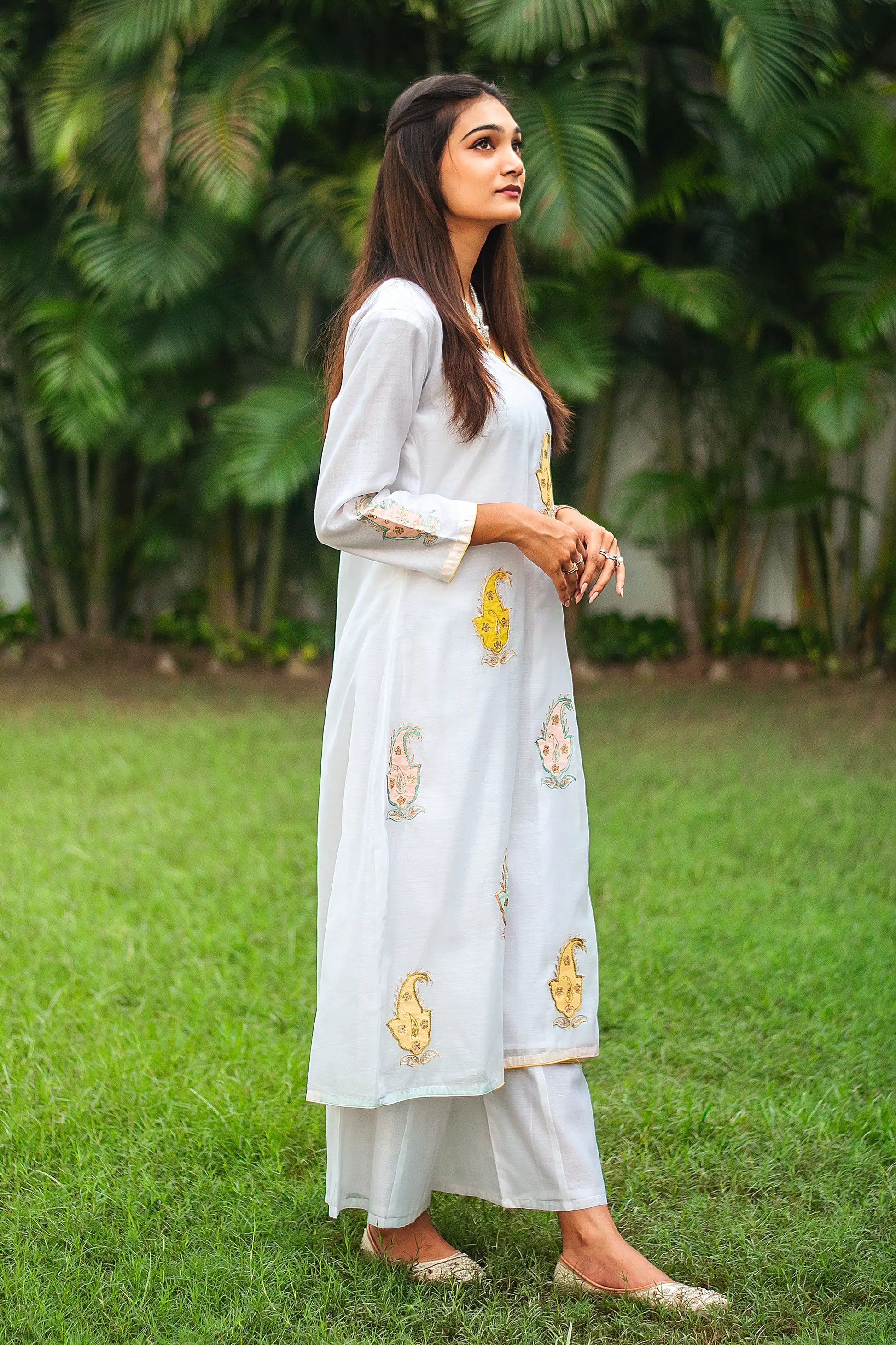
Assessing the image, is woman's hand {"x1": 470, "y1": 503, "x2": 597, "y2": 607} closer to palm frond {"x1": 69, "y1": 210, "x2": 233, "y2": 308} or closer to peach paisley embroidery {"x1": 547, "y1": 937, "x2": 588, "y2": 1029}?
peach paisley embroidery {"x1": 547, "y1": 937, "x2": 588, "y2": 1029}

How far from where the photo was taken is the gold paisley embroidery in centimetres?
197

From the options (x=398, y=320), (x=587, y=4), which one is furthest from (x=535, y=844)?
(x=587, y=4)

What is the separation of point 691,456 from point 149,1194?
5.95 m

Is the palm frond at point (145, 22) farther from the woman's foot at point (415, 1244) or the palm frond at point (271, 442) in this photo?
the woman's foot at point (415, 1244)

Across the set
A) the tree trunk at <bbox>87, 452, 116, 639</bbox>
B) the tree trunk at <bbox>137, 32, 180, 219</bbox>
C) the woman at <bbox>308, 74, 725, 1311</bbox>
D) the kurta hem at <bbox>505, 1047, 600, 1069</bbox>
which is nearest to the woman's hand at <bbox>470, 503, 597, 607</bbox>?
the woman at <bbox>308, 74, 725, 1311</bbox>

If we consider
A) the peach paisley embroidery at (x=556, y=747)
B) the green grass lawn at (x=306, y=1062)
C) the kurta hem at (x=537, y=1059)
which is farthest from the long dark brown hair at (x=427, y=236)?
the green grass lawn at (x=306, y=1062)

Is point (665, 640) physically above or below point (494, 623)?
below

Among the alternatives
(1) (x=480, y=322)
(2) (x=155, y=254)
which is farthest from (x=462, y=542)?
(2) (x=155, y=254)

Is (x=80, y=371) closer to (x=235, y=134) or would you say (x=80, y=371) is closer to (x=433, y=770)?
(x=235, y=134)

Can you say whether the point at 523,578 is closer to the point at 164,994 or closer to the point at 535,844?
the point at 535,844

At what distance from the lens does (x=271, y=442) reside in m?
6.57

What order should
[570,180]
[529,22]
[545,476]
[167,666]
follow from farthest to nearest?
[167,666] → [570,180] → [529,22] → [545,476]

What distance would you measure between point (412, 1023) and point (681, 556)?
577 centimetres

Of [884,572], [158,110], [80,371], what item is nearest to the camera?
[158,110]
